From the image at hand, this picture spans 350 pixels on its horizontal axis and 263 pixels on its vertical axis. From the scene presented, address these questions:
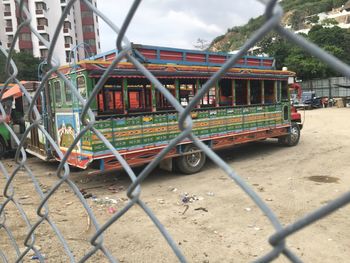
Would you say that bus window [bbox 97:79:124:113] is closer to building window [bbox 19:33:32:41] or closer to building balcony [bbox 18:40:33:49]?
building balcony [bbox 18:40:33:49]

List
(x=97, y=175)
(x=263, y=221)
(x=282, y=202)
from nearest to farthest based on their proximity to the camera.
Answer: (x=263, y=221) → (x=282, y=202) → (x=97, y=175)

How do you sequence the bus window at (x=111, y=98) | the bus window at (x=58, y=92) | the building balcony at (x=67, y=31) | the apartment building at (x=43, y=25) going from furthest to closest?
the building balcony at (x=67, y=31)
the apartment building at (x=43, y=25)
the bus window at (x=58, y=92)
the bus window at (x=111, y=98)

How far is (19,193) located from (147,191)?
97.0 inches

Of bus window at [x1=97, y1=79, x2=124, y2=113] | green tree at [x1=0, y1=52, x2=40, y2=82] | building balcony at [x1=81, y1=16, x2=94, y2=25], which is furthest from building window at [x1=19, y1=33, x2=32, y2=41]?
bus window at [x1=97, y1=79, x2=124, y2=113]

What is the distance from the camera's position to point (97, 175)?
319 inches

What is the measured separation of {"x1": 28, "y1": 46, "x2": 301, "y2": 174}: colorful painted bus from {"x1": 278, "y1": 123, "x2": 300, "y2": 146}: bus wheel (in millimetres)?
892

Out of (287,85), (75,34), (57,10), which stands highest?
(57,10)

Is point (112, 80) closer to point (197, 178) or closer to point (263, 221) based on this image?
point (197, 178)

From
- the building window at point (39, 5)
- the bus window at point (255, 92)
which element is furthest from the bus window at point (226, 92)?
the building window at point (39, 5)

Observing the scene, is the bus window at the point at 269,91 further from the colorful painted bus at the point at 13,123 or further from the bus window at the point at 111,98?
the colorful painted bus at the point at 13,123

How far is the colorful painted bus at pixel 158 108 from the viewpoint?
6.48 metres

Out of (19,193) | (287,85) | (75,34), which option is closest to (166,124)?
(19,193)

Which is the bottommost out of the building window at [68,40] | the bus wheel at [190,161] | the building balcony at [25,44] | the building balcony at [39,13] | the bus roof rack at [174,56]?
the bus wheel at [190,161]

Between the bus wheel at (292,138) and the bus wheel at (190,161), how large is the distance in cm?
404
